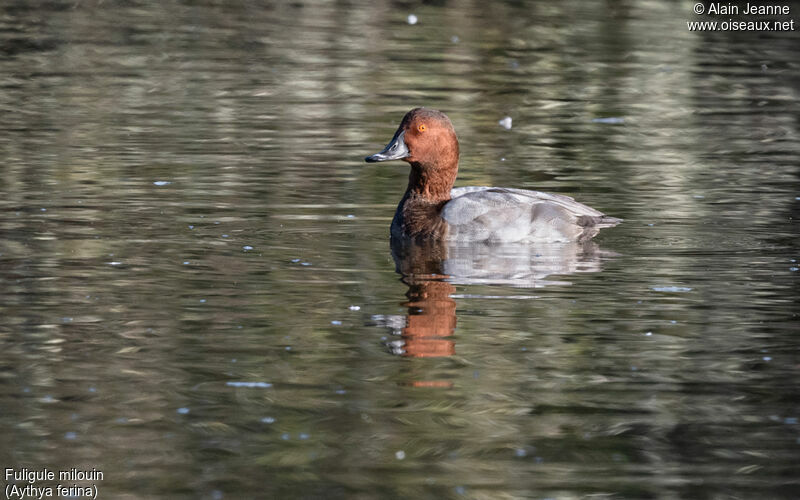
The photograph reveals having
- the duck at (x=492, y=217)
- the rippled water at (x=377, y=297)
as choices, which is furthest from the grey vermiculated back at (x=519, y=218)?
the rippled water at (x=377, y=297)

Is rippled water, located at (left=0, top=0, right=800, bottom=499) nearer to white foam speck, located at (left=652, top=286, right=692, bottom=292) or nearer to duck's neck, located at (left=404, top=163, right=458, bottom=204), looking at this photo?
white foam speck, located at (left=652, top=286, right=692, bottom=292)

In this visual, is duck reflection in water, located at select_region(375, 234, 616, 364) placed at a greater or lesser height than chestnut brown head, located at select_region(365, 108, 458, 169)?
lesser

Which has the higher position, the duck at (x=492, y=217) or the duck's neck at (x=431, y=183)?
the duck's neck at (x=431, y=183)

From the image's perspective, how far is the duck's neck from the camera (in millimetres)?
11953

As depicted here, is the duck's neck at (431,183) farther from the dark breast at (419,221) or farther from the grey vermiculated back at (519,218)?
the grey vermiculated back at (519,218)

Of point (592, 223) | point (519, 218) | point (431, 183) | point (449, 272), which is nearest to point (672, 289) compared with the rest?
point (449, 272)

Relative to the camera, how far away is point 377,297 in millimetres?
9648

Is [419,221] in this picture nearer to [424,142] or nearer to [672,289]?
[424,142]

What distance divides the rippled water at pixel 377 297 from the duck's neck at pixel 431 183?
457 millimetres

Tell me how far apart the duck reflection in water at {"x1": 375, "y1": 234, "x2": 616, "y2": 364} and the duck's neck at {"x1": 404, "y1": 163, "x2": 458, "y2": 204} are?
599 millimetres

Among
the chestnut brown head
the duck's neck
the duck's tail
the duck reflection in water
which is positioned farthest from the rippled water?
the chestnut brown head

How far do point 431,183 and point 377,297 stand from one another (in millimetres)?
2514

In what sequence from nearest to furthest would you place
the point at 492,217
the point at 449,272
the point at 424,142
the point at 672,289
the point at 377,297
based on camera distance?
the point at 377,297, the point at 672,289, the point at 449,272, the point at 492,217, the point at 424,142

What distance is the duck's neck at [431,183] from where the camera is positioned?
11953 mm
